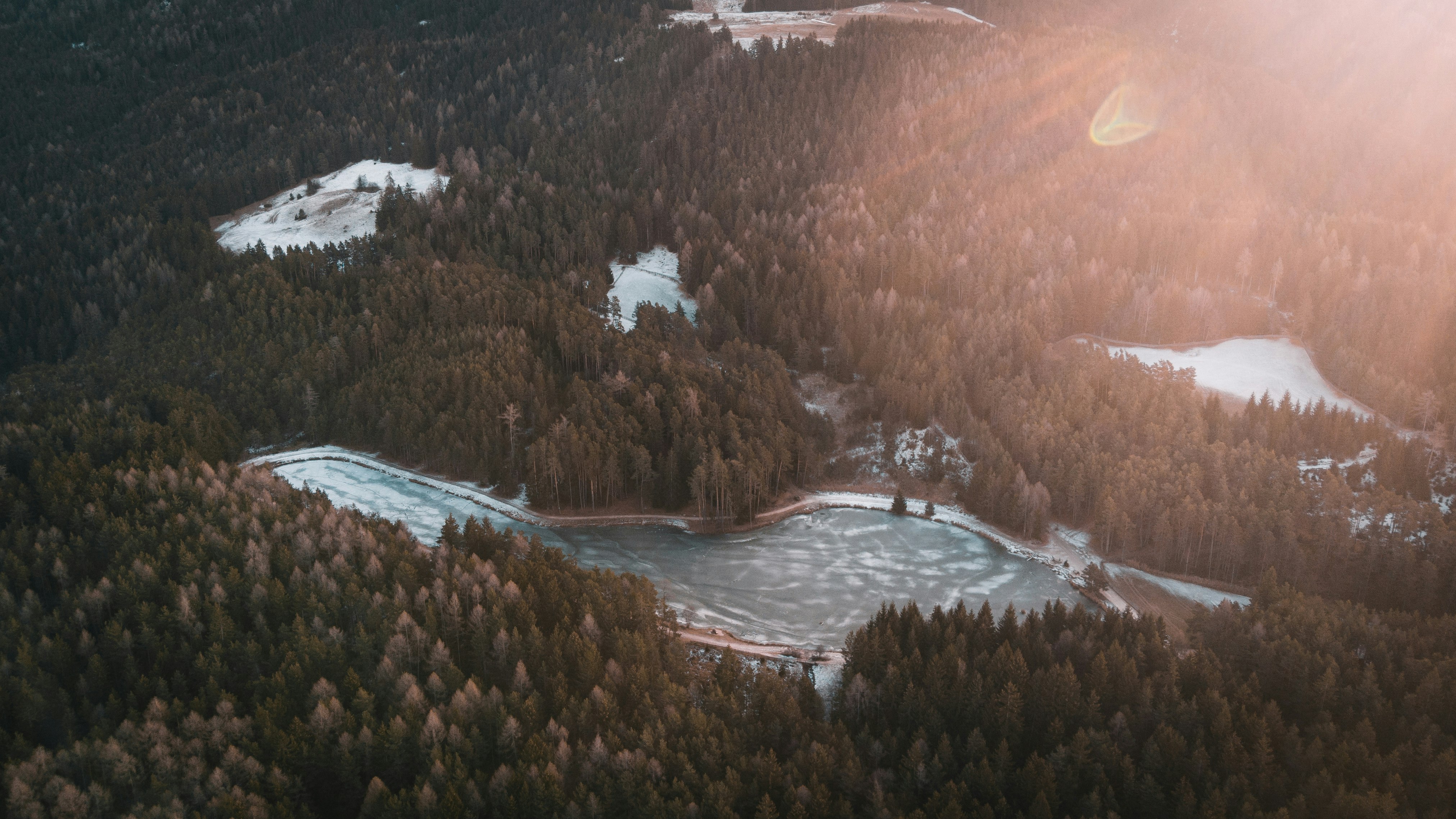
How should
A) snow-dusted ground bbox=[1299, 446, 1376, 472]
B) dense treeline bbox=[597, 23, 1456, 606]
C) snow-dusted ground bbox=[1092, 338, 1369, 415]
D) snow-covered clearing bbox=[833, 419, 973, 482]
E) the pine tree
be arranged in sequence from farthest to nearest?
snow-dusted ground bbox=[1092, 338, 1369, 415] < snow-covered clearing bbox=[833, 419, 973, 482] < the pine tree < snow-dusted ground bbox=[1299, 446, 1376, 472] < dense treeline bbox=[597, 23, 1456, 606]

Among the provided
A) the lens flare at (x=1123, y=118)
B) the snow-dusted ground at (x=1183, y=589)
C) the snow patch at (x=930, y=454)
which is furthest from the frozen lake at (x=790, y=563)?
the lens flare at (x=1123, y=118)

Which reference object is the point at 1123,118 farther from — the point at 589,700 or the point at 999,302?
the point at 589,700

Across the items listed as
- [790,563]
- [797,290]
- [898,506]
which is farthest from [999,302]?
[790,563]

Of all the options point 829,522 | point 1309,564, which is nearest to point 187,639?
point 829,522

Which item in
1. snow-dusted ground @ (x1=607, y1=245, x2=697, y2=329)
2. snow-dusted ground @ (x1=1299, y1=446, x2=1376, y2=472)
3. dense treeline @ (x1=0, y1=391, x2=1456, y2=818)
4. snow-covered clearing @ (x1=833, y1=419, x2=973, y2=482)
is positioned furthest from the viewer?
snow-dusted ground @ (x1=607, y1=245, x2=697, y2=329)

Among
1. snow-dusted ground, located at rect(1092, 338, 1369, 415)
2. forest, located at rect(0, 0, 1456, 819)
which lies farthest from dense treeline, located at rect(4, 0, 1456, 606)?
snow-dusted ground, located at rect(1092, 338, 1369, 415)

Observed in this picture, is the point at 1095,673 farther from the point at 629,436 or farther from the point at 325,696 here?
the point at 629,436

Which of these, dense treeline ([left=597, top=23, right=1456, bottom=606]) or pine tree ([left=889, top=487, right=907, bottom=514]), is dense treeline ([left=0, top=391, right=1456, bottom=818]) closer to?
dense treeline ([left=597, top=23, right=1456, bottom=606])

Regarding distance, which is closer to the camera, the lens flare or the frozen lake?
the frozen lake
